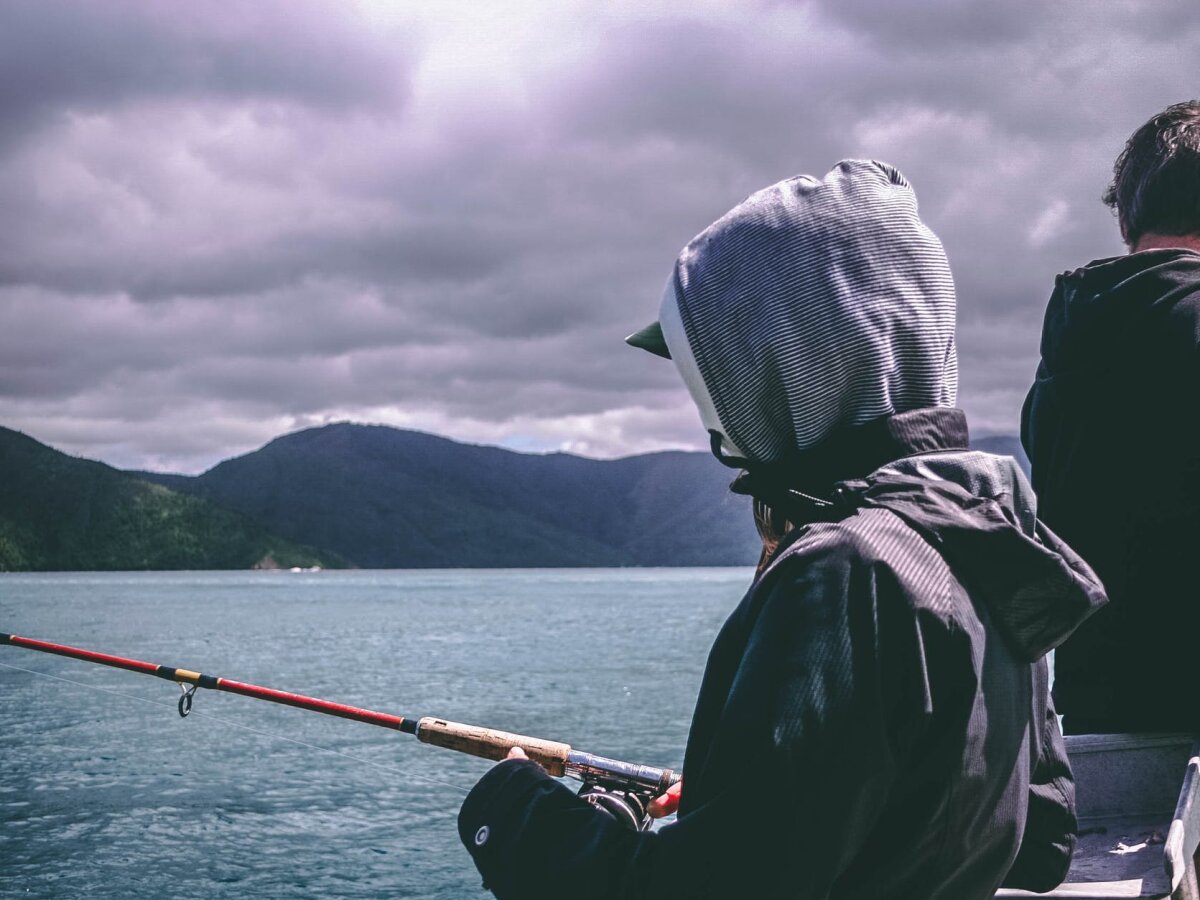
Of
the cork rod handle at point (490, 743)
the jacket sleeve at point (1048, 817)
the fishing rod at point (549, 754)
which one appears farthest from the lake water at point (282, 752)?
the jacket sleeve at point (1048, 817)

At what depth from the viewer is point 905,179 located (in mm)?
1877

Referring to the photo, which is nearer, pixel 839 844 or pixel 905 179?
pixel 839 844

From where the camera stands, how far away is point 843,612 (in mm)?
1454

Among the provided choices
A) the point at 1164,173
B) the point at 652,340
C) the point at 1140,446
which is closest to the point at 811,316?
the point at 652,340

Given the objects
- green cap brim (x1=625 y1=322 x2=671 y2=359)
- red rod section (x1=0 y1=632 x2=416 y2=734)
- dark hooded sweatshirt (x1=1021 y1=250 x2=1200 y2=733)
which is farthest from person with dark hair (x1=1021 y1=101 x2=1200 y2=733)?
red rod section (x1=0 y1=632 x2=416 y2=734)

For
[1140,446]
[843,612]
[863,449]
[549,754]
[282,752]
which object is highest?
[1140,446]

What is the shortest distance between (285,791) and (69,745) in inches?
310

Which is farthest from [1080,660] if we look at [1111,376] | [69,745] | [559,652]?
[559,652]

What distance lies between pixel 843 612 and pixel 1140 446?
208 cm

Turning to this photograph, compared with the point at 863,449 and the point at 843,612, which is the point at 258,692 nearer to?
the point at 863,449

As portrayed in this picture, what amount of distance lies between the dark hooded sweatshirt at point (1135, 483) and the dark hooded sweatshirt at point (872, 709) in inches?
64.0

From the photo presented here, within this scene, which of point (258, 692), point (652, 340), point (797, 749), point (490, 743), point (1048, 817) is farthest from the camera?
point (258, 692)

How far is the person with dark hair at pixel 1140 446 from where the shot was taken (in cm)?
310

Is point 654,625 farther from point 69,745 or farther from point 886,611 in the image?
point 886,611
